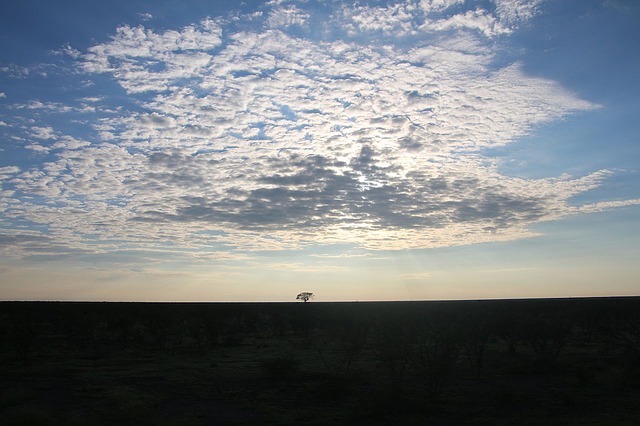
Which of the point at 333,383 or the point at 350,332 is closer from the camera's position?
the point at 333,383

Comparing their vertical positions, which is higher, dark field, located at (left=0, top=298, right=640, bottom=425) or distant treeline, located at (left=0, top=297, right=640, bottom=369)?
distant treeline, located at (left=0, top=297, right=640, bottom=369)

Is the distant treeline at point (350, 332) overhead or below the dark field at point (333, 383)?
overhead

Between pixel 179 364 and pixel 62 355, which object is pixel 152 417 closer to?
pixel 179 364

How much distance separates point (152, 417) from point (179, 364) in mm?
10976

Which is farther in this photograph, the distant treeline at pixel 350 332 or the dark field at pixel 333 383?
the distant treeline at pixel 350 332

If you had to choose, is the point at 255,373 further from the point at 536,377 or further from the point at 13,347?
the point at 13,347

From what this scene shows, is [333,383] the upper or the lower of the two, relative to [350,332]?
lower

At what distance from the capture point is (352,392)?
704 inches

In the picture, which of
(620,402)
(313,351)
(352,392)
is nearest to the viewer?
(620,402)

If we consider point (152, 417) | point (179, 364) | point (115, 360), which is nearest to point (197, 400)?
point (152, 417)

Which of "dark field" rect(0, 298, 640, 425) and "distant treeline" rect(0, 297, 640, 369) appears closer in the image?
"dark field" rect(0, 298, 640, 425)

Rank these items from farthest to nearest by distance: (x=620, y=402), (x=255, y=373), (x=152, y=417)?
(x=255, y=373) → (x=620, y=402) → (x=152, y=417)

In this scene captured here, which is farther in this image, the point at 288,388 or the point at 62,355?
the point at 62,355

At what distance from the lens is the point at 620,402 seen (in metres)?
16.1
